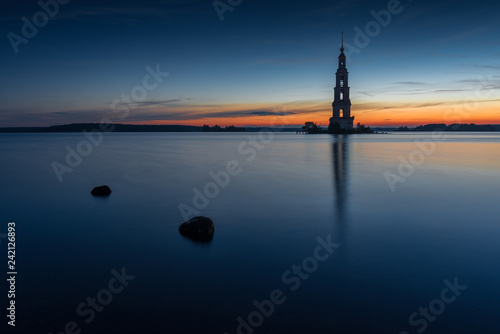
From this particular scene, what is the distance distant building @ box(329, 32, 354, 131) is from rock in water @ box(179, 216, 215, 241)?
605 ft

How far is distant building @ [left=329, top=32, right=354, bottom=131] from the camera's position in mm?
185762

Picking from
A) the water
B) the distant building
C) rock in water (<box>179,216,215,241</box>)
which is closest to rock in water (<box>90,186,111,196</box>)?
the water

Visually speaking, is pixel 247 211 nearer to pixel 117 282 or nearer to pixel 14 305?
pixel 117 282

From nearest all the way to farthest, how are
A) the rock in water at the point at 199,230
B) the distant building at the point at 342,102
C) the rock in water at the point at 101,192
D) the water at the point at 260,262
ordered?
the water at the point at 260,262, the rock in water at the point at 199,230, the rock in water at the point at 101,192, the distant building at the point at 342,102

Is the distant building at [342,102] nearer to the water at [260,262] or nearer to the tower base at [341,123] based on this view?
the tower base at [341,123]

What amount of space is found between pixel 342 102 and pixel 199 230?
186627mm

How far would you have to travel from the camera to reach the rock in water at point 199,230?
10.9 meters

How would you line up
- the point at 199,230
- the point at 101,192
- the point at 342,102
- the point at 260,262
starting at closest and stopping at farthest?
1. the point at 260,262
2. the point at 199,230
3. the point at 101,192
4. the point at 342,102

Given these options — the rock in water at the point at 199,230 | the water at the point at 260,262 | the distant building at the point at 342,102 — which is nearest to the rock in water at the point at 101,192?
the water at the point at 260,262

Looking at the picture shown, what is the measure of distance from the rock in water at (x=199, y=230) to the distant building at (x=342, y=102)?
184m

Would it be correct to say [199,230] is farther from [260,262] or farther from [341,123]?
[341,123]

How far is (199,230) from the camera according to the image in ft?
36.1

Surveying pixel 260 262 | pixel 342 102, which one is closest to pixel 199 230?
pixel 260 262

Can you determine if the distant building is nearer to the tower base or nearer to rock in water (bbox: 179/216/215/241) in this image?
the tower base
